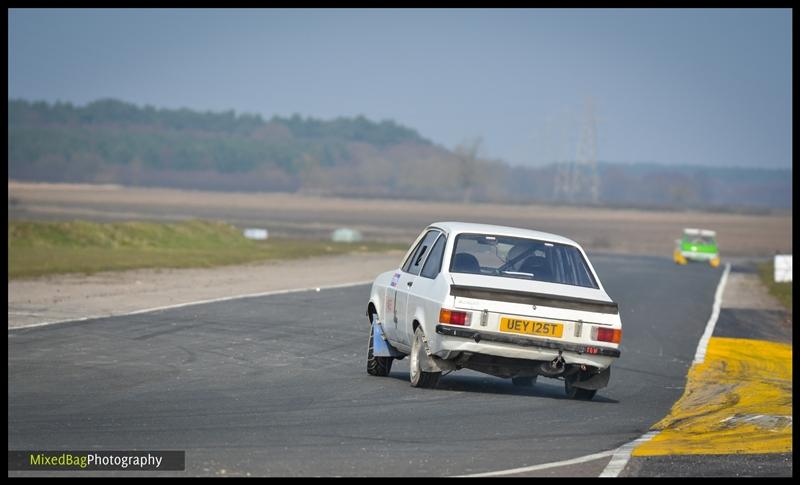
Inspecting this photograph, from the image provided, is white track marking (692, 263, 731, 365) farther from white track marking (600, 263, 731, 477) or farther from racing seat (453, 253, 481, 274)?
racing seat (453, 253, 481, 274)

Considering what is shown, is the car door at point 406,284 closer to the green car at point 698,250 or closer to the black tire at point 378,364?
the black tire at point 378,364

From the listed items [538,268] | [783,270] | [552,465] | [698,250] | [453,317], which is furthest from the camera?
[698,250]

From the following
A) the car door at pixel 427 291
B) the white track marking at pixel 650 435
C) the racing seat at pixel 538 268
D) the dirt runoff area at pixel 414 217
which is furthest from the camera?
the dirt runoff area at pixel 414 217

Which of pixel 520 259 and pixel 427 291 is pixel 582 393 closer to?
pixel 520 259

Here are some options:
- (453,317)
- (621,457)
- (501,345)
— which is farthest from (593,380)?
(621,457)

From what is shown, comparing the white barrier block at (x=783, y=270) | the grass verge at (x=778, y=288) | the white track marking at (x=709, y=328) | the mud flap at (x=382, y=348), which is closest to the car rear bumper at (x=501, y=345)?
the mud flap at (x=382, y=348)

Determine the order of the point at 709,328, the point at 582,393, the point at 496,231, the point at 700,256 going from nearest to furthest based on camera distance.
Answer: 1. the point at 582,393
2. the point at 496,231
3. the point at 709,328
4. the point at 700,256

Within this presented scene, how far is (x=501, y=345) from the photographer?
12.1 meters

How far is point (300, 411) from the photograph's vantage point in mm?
11219

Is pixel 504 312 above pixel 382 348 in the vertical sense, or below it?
above

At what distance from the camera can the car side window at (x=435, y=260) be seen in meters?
13.1

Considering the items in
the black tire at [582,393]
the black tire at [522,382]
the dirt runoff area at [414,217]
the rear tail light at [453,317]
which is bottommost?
the dirt runoff area at [414,217]

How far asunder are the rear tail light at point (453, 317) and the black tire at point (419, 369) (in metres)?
0.54

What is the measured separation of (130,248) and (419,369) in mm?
32555
